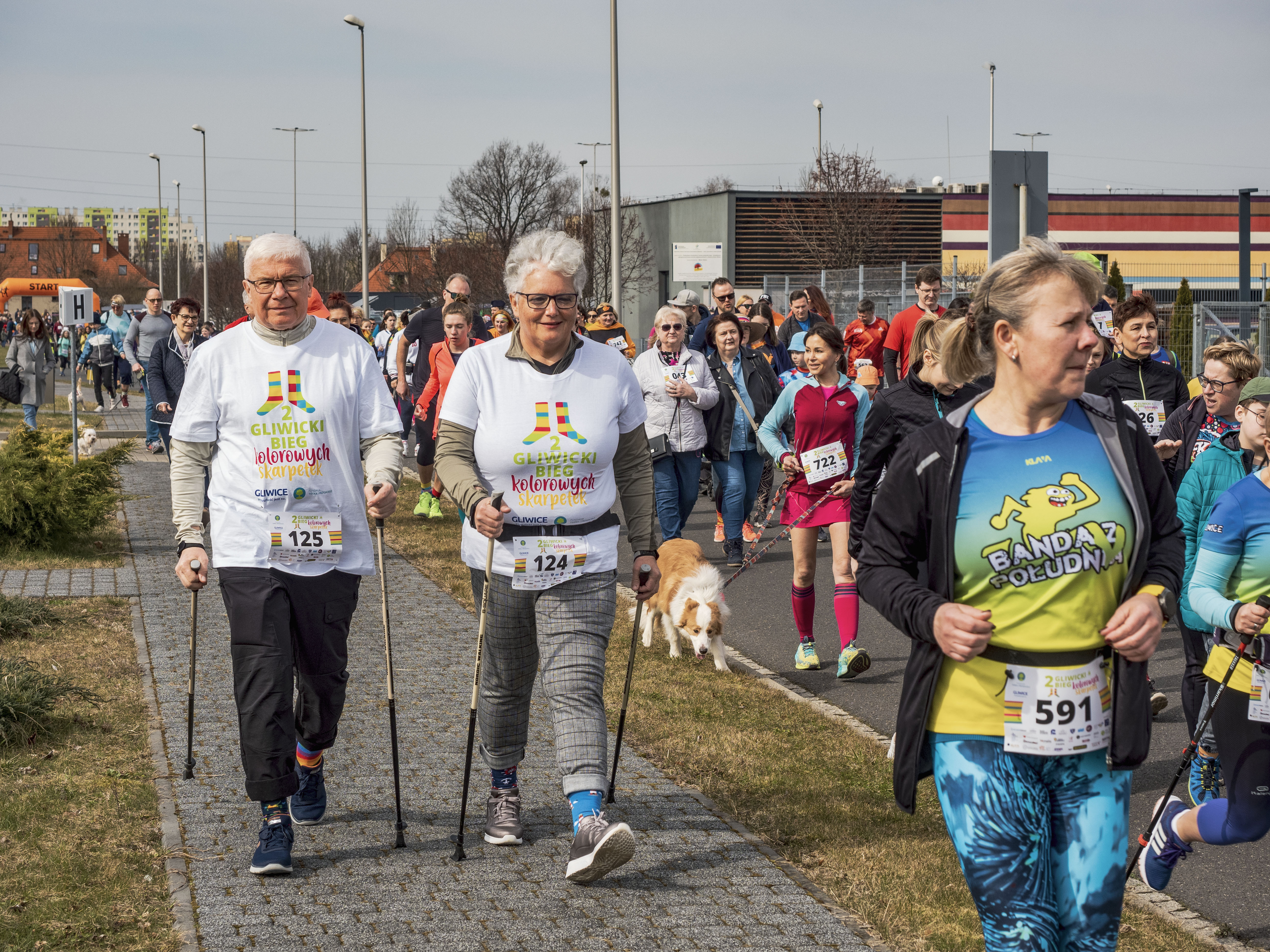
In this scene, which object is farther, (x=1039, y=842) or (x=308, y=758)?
(x=308, y=758)

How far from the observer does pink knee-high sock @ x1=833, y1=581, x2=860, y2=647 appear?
777cm

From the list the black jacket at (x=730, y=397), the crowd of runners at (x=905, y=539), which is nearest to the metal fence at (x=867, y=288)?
the black jacket at (x=730, y=397)

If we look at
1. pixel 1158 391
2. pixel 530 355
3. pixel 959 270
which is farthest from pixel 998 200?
pixel 959 270

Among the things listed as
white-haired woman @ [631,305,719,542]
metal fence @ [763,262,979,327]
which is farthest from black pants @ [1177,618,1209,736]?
metal fence @ [763,262,979,327]

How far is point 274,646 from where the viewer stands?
4.81 meters

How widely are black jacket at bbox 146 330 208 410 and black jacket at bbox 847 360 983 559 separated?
7.85 m

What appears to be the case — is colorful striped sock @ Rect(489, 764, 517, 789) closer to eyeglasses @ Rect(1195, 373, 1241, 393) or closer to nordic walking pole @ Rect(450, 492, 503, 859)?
nordic walking pole @ Rect(450, 492, 503, 859)

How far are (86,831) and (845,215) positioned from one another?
4820cm

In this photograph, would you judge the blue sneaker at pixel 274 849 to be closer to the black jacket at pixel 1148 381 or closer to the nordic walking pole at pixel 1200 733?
the nordic walking pole at pixel 1200 733

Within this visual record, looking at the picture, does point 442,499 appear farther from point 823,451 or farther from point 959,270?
point 959,270

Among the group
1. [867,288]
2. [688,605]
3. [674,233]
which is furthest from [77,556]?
[674,233]

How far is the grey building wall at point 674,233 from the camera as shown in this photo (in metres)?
59.2

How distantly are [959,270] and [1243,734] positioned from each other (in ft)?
162

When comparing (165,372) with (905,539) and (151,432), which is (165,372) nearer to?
(151,432)
